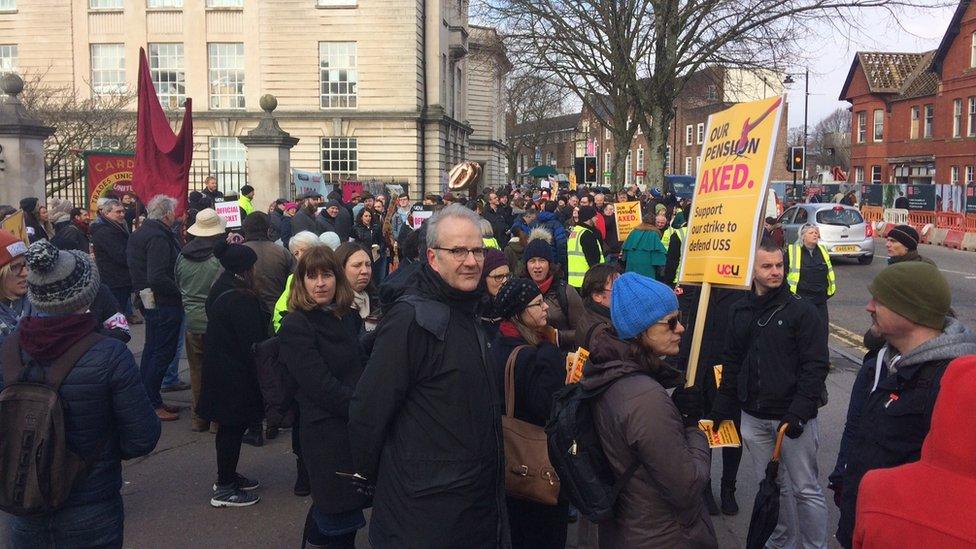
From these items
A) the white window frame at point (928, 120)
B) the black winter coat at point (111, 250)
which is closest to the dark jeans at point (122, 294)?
the black winter coat at point (111, 250)

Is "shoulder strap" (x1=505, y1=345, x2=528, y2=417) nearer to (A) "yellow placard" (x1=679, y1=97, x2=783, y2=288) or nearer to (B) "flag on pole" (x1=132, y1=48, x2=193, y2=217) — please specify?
(A) "yellow placard" (x1=679, y1=97, x2=783, y2=288)

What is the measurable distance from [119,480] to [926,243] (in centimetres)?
3002

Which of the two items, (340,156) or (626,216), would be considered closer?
(626,216)

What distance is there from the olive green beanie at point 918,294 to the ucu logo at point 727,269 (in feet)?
3.91

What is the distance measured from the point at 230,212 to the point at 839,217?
15.3 m

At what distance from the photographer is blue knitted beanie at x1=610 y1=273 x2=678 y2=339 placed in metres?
3.07

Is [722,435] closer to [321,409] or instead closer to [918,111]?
[321,409]

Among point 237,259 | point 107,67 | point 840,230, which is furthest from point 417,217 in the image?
point 107,67

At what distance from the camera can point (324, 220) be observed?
1298cm

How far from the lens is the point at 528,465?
11.3 feet

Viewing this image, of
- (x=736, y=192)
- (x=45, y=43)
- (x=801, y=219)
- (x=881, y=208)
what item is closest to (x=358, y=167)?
(x=45, y=43)

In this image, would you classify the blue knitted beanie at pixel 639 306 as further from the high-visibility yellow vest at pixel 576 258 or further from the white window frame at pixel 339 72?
the white window frame at pixel 339 72

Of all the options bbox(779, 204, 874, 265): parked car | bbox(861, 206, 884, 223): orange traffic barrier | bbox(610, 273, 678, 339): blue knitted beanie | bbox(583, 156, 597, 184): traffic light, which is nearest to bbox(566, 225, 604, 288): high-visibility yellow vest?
bbox(610, 273, 678, 339): blue knitted beanie

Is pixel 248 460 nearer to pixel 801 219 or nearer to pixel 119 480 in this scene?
pixel 119 480
